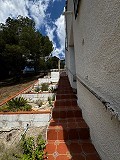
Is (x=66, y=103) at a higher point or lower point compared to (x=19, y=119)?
higher

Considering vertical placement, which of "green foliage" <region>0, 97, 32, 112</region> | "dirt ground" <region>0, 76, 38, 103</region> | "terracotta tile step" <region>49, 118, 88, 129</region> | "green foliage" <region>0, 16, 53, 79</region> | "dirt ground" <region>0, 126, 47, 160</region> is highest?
"green foliage" <region>0, 16, 53, 79</region>

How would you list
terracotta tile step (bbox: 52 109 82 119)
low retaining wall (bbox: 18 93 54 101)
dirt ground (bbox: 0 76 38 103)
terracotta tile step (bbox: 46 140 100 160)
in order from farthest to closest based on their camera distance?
dirt ground (bbox: 0 76 38 103) < low retaining wall (bbox: 18 93 54 101) < terracotta tile step (bbox: 52 109 82 119) < terracotta tile step (bbox: 46 140 100 160)

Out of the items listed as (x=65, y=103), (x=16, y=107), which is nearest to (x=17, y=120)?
(x=16, y=107)

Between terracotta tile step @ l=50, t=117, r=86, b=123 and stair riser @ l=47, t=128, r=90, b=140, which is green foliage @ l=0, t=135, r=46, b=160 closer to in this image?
stair riser @ l=47, t=128, r=90, b=140

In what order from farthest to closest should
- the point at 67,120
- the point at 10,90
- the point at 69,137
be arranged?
the point at 10,90, the point at 67,120, the point at 69,137

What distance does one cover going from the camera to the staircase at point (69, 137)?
3597mm

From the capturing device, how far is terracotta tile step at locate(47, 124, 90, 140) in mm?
4328

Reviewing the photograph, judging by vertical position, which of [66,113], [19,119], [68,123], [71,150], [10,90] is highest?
[66,113]

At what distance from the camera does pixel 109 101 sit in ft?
7.25

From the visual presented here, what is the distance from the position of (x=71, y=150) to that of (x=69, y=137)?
1.81ft

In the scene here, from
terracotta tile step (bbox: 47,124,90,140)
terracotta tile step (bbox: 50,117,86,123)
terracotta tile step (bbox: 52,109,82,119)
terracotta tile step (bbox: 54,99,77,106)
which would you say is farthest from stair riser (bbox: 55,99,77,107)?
terracotta tile step (bbox: 47,124,90,140)

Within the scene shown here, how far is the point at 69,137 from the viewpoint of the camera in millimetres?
4340

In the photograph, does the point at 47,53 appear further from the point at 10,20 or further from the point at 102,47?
the point at 102,47

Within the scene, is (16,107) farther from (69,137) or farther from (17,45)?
(17,45)
